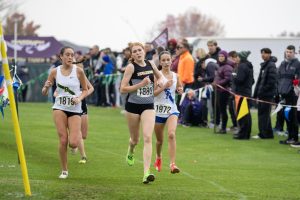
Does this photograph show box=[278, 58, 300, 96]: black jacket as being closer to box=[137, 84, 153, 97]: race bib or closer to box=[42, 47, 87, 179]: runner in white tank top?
box=[137, 84, 153, 97]: race bib

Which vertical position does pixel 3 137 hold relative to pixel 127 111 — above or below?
below

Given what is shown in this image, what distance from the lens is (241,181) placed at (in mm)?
13586

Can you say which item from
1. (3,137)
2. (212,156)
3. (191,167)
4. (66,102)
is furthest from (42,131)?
(66,102)

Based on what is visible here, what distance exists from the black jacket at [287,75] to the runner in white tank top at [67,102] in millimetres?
8313

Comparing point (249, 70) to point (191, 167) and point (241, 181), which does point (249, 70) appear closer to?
point (191, 167)

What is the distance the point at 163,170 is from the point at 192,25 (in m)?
117

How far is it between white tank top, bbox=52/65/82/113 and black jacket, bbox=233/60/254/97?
9.02 metres

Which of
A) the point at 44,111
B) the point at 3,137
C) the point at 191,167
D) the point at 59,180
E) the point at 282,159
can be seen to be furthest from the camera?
the point at 44,111

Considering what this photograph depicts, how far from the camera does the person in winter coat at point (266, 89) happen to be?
21.2 m

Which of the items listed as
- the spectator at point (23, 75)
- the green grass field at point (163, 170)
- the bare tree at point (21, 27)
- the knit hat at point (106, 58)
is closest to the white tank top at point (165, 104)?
the green grass field at point (163, 170)

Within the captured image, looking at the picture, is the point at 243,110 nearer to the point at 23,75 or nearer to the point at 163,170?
the point at 163,170

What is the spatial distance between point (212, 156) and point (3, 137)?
5.66 meters

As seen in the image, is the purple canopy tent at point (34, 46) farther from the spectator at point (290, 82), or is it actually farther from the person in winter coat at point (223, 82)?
the spectator at point (290, 82)

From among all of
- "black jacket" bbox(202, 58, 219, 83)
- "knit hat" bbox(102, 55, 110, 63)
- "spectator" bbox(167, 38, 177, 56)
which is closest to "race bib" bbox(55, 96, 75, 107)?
"black jacket" bbox(202, 58, 219, 83)
